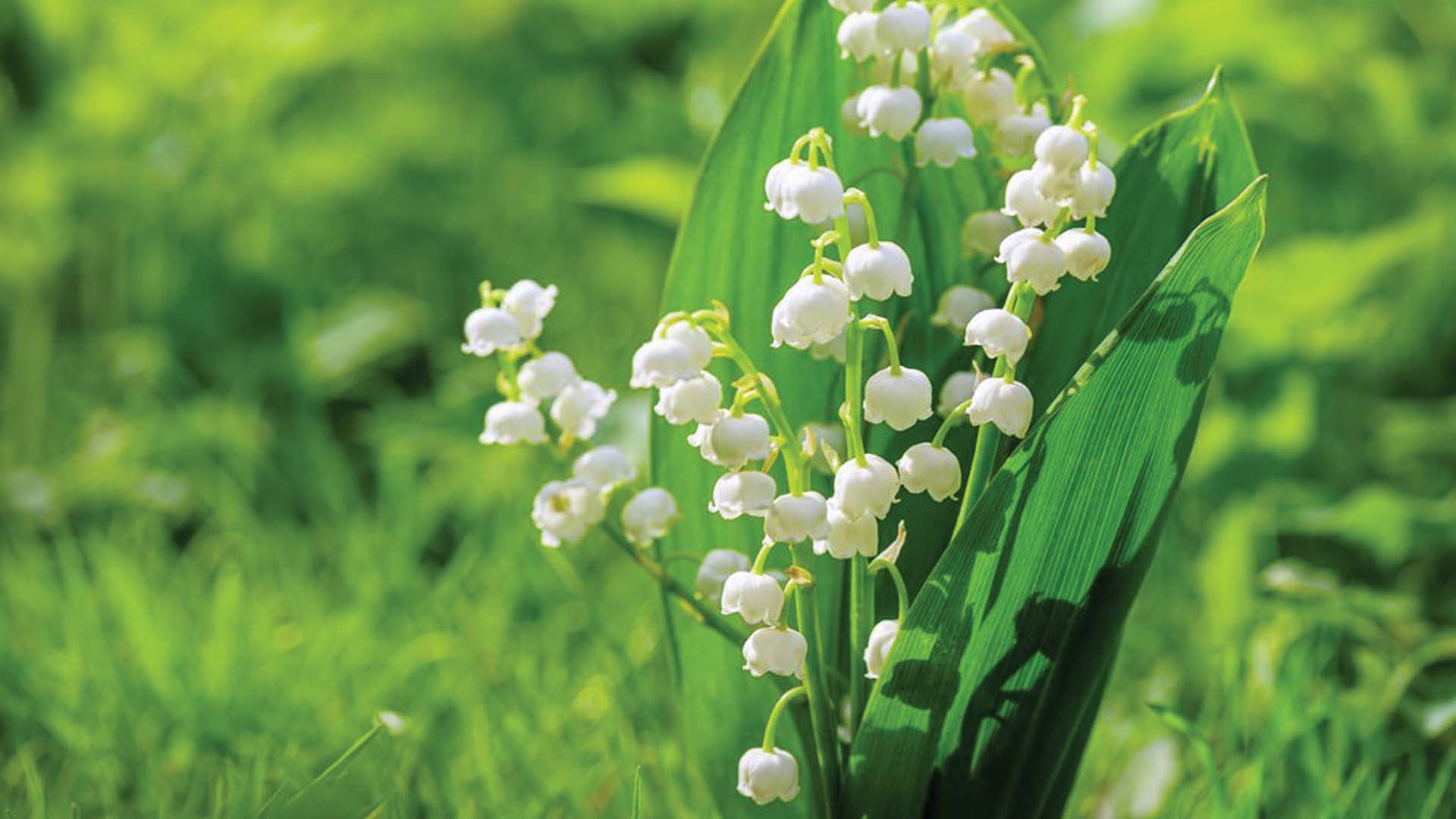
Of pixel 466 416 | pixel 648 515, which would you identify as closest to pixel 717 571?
pixel 648 515

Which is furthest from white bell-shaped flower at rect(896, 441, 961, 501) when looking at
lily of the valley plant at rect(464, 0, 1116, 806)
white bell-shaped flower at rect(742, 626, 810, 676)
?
white bell-shaped flower at rect(742, 626, 810, 676)

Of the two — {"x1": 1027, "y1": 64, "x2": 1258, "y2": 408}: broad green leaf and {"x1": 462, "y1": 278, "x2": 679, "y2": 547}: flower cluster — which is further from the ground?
{"x1": 1027, "y1": 64, "x2": 1258, "y2": 408}: broad green leaf

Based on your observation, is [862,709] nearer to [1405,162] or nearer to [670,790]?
[670,790]

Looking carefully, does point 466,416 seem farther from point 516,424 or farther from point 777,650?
point 777,650

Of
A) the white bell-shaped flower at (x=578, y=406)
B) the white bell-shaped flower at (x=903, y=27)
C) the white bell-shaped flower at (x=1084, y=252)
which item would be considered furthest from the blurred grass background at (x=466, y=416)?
the white bell-shaped flower at (x=903, y=27)

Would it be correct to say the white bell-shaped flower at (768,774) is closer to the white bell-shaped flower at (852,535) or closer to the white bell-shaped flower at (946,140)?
the white bell-shaped flower at (852,535)

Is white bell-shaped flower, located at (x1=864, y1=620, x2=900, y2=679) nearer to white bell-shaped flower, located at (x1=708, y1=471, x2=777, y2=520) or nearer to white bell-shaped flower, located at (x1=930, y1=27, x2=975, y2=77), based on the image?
white bell-shaped flower, located at (x1=708, y1=471, x2=777, y2=520)

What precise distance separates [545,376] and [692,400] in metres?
0.14

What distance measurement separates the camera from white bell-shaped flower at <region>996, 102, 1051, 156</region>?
779 mm

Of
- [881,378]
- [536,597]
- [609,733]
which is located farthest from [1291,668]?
[536,597]

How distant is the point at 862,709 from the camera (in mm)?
837

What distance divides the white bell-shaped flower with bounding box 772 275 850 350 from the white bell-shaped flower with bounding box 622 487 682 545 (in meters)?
0.19

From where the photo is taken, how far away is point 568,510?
81cm

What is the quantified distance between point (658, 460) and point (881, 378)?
0.92 feet
